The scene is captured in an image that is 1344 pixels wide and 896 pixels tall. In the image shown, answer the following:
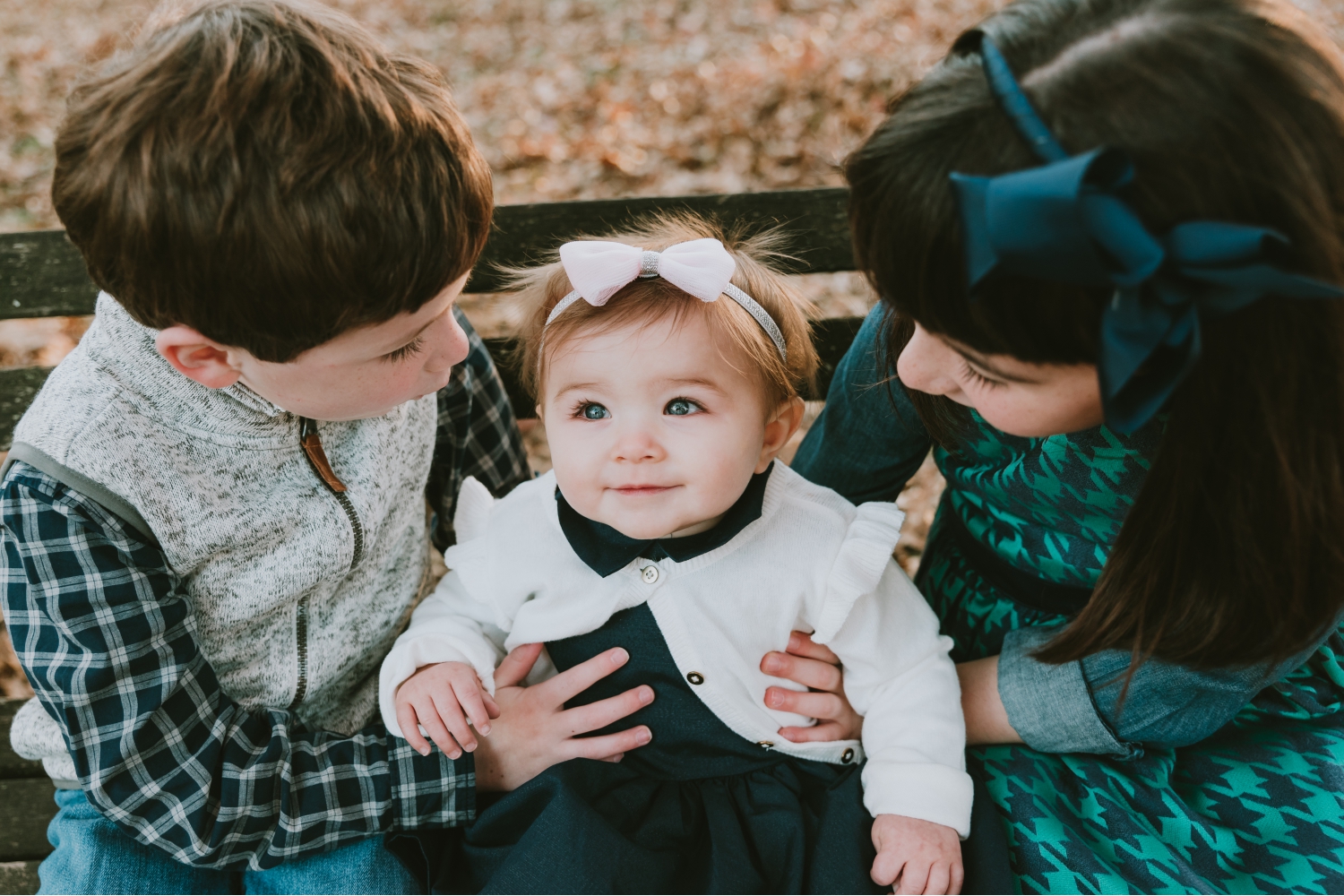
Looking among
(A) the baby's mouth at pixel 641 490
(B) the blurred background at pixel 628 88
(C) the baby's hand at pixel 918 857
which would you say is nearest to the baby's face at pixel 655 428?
(A) the baby's mouth at pixel 641 490

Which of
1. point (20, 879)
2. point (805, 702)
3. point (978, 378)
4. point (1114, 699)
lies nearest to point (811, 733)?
point (805, 702)

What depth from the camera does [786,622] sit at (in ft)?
5.12

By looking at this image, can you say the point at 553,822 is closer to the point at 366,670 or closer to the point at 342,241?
the point at 366,670

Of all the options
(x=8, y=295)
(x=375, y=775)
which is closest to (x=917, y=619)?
(x=375, y=775)

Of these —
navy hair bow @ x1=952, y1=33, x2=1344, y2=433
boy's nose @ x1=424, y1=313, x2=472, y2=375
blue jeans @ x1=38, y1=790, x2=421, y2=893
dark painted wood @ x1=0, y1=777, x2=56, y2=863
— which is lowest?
dark painted wood @ x1=0, y1=777, x2=56, y2=863

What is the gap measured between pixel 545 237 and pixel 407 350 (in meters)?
0.60

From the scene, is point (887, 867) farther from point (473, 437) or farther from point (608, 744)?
point (473, 437)

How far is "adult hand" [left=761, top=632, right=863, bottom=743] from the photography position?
1545 millimetres

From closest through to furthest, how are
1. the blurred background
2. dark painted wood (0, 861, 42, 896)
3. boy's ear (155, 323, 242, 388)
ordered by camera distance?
boy's ear (155, 323, 242, 388) → dark painted wood (0, 861, 42, 896) → the blurred background

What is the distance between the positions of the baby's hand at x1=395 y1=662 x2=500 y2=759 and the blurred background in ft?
5.86

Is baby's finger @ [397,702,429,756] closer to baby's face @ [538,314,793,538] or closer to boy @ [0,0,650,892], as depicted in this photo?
boy @ [0,0,650,892]

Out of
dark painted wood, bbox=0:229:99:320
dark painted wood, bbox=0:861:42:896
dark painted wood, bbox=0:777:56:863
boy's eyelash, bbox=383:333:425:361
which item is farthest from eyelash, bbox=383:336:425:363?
dark painted wood, bbox=0:861:42:896

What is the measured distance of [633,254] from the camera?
142cm

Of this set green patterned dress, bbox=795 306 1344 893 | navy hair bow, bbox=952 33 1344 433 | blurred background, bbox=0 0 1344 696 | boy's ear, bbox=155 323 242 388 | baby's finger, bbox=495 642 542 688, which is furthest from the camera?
blurred background, bbox=0 0 1344 696
